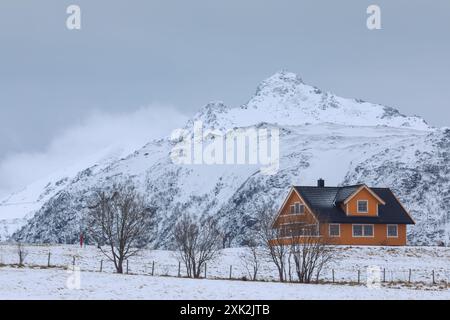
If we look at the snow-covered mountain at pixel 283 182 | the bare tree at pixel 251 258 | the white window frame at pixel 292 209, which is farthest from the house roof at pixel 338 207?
the snow-covered mountain at pixel 283 182

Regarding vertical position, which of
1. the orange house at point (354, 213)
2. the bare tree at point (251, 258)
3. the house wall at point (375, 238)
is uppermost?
the orange house at point (354, 213)

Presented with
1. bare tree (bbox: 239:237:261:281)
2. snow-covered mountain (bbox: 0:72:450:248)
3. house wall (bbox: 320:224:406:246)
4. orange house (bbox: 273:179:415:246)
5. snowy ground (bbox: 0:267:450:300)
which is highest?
snow-covered mountain (bbox: 0:72:450:248)

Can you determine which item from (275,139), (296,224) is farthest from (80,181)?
(296,224)

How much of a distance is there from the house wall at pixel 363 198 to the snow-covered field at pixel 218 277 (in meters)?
6.37

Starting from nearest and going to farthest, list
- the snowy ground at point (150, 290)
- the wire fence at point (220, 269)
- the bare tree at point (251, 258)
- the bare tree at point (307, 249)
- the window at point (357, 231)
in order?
the snowy ground at point (150, 290) → the bare tree at point (307, 249) → the wire fence at point (220, 269) → the bare tree at point (251, 258) → the window at point (357, 231)

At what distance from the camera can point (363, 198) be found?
246 feet

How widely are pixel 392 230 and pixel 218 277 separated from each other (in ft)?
A: 93.6

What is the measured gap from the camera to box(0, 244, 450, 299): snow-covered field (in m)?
33.0

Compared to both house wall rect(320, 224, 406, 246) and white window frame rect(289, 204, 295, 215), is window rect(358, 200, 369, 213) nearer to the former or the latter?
house wall rect(320, 224, 406, 246)

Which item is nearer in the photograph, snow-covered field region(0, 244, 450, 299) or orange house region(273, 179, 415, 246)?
snow-covered field region(0, 244, 450, 299)

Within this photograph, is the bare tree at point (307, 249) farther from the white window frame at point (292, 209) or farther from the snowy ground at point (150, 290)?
the white window frame at point (292, 209)

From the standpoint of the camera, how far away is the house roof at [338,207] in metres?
73.0

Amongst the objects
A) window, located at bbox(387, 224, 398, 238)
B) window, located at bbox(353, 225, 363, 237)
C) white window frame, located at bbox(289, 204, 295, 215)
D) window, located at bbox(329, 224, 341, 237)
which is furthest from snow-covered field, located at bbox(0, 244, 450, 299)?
white window frame, located at bbox(289, 204, 295, 215)
